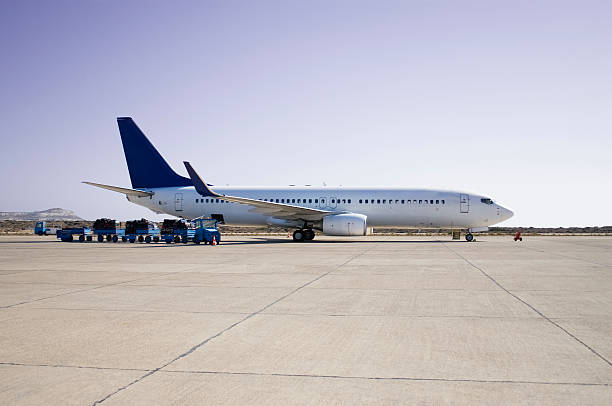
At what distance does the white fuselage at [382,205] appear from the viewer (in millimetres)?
29047

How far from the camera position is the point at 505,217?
2950 cm

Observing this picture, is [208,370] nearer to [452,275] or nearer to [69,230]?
[452,275]

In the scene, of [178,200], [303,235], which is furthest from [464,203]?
[178,200]

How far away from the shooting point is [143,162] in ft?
104

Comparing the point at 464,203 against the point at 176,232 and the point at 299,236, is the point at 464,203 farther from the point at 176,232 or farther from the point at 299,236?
the point at 176,232

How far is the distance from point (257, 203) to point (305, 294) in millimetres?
19233

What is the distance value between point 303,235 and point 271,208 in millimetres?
2782

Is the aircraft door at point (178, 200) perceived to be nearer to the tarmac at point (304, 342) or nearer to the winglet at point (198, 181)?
the winglet at point (198, 181)

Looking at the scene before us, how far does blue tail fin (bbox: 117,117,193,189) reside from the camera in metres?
31.4

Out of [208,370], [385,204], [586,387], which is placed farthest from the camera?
[385,204]

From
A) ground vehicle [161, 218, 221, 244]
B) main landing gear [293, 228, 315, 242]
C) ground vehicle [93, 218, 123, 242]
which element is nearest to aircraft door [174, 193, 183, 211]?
ground vehicle [161, 218, 221, 244]

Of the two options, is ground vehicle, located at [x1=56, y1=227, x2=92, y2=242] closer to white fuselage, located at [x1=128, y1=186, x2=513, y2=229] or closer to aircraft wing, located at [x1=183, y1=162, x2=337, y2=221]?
white fuselage, located at [x1=128, y1=186, x2=513, y2=229]

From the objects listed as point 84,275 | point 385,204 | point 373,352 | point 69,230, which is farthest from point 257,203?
point 373,352

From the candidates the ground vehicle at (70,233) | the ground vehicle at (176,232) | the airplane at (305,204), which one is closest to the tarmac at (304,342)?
the ground vehicle at (176,232)
